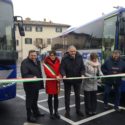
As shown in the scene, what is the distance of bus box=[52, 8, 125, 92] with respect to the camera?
36.5 feet

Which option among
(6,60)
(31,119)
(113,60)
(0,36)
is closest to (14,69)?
(6,60)

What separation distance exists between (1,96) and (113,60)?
327 centimetres

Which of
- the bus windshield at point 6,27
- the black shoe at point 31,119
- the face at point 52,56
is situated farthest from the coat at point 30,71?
the bus windshield at point 6,27

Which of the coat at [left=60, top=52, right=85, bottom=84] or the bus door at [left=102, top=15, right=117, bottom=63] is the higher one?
the bus door at [left=102, top=15, right=117, bottom=63]

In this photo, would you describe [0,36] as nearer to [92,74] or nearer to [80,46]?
[92,74]

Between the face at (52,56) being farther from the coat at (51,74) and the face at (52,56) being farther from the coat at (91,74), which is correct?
the coat at (91,74)

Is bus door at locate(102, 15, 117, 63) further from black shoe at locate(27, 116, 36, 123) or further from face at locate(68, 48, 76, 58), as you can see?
black shoe at locate(27, 116, 36, 123)

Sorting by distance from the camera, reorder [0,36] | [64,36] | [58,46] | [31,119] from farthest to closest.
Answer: [58,46] → [64,36] → [0,36] → [31,119]

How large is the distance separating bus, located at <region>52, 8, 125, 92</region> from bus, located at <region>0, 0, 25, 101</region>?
132 inches

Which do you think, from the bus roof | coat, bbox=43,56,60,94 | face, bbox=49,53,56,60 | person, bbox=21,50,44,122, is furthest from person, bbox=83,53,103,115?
the bus roof

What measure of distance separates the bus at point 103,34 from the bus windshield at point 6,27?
11.6ft

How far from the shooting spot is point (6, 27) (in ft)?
32.5

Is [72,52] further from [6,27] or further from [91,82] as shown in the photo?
[6,27]

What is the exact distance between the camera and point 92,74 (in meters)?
9.05
